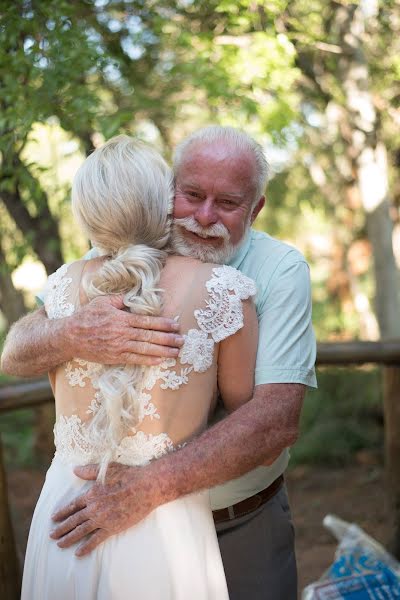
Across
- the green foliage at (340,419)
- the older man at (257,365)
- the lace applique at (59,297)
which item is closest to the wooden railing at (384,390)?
the older man at (257,365)

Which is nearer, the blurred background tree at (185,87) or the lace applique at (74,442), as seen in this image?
the lace applique at (74,442)

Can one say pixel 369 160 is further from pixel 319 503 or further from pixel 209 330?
pixel 209 330

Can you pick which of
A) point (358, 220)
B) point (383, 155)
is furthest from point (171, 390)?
point (358, 220)

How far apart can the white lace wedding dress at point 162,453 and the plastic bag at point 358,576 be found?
1.03 metres

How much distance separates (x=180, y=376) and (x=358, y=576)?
1527 millimetres

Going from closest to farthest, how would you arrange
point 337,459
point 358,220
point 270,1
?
1. point 270,1
2. point 337,459
3. point 358,220

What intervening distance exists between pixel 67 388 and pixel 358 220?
8045 millimetres

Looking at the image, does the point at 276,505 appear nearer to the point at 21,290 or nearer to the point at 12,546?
the point at 12,546

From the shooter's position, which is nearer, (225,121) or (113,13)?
(113,13)

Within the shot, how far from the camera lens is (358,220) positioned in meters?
9.48

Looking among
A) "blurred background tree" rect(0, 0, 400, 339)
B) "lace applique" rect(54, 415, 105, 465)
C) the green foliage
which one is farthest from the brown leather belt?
the green foliage

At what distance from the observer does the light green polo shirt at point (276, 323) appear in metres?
1.98

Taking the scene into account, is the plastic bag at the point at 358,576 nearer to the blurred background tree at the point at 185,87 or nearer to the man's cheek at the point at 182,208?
the man's cheek at the point at 182,208

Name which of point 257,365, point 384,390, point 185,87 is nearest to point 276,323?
point 257,365
